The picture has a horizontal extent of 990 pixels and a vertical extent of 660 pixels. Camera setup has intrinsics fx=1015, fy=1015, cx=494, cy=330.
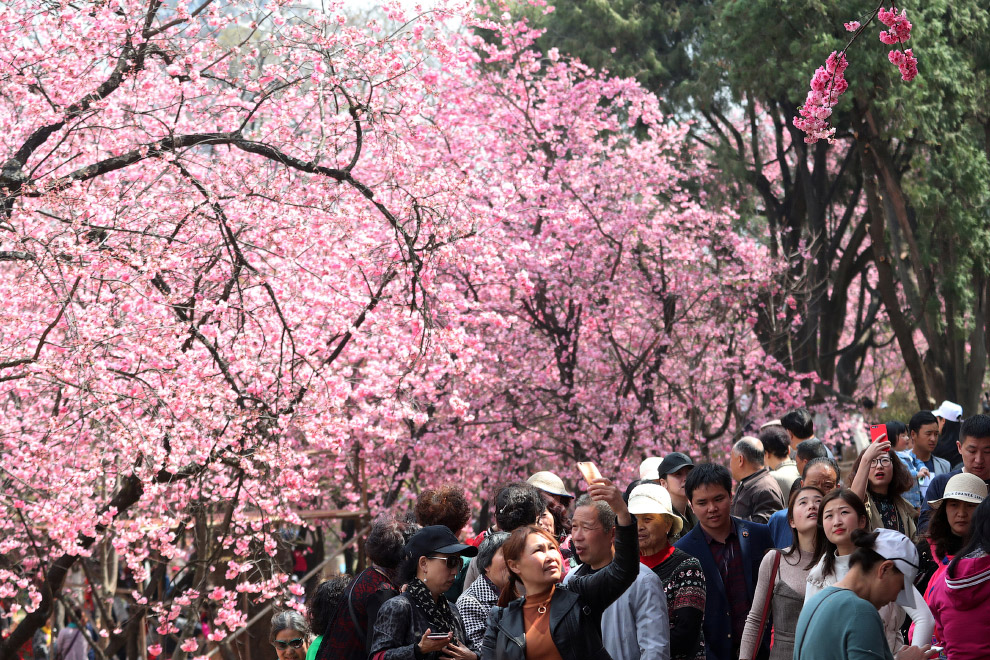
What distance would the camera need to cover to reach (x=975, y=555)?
12.6 ft

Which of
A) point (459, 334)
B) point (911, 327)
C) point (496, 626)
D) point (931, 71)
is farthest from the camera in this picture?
point (911, 327)

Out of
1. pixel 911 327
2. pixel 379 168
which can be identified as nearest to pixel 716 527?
pixel 379 168

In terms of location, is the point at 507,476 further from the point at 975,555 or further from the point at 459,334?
the point at 975,555

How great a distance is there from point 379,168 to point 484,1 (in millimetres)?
6279

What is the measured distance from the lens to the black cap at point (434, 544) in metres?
3.88

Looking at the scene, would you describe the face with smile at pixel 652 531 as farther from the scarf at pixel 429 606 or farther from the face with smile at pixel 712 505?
the scarf at pixel 429 606

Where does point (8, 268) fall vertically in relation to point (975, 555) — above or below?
above

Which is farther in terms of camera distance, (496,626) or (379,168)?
(379,168)

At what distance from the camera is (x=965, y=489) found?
14.3ft

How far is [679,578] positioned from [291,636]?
2.04m

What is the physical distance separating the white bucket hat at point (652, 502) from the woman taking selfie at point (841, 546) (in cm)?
57

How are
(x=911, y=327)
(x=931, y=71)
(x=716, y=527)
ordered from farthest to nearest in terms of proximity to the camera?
(x=911, y=327)
(x=931, y=71)
(x=716, y=527)

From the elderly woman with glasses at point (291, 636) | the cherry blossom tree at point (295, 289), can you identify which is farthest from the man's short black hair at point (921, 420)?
the elderly woman with glasses at point (291, 636)

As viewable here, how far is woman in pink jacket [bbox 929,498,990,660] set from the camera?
377 cm
